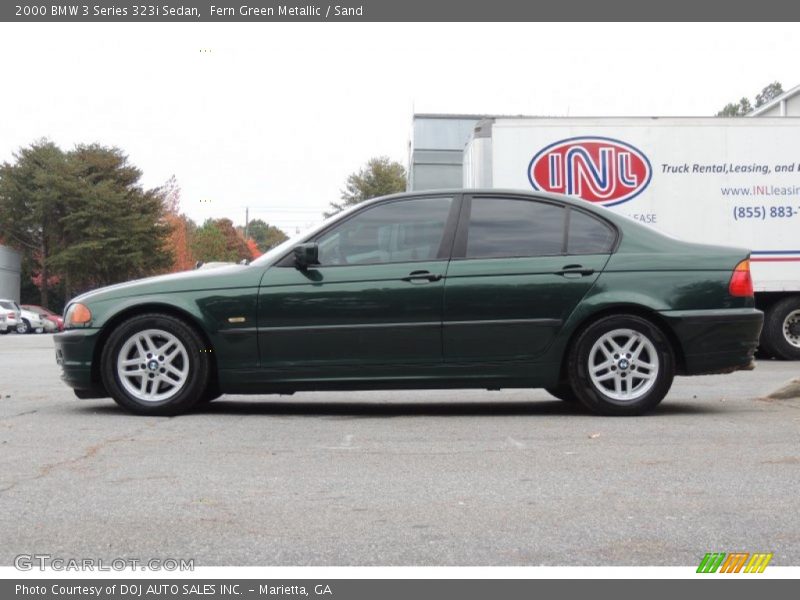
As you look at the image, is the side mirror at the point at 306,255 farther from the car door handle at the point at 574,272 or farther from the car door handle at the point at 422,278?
the car door handle at the point at 574,272

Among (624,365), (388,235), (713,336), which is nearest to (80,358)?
(388,235)

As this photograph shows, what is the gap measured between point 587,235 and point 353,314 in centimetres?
169

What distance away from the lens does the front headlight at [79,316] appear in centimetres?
715

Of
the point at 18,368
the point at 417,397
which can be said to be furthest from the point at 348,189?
the point at 417,397

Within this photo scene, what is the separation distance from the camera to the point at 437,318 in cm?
694

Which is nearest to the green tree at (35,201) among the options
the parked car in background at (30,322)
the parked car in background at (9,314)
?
the parked car in background at (30,322)

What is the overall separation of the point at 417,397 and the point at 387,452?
3.01 metres

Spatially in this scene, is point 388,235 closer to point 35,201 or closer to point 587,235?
point 587,235

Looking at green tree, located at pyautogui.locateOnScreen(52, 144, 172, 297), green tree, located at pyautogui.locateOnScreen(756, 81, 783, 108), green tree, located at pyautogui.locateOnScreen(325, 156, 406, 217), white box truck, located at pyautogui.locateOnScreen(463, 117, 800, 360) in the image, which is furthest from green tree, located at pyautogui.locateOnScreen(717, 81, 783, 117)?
white box truck, located at pyautogui.locateOnScreen(463, 117, 800, 360)

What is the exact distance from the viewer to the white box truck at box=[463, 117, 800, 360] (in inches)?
521

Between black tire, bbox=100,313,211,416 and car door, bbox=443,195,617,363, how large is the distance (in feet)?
5.66

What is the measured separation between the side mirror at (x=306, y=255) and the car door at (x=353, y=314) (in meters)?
0.07

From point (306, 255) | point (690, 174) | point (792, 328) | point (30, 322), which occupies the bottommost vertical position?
point (30, 322)

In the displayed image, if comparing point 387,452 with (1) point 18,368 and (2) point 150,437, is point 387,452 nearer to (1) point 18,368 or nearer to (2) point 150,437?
(2) point 150,437
